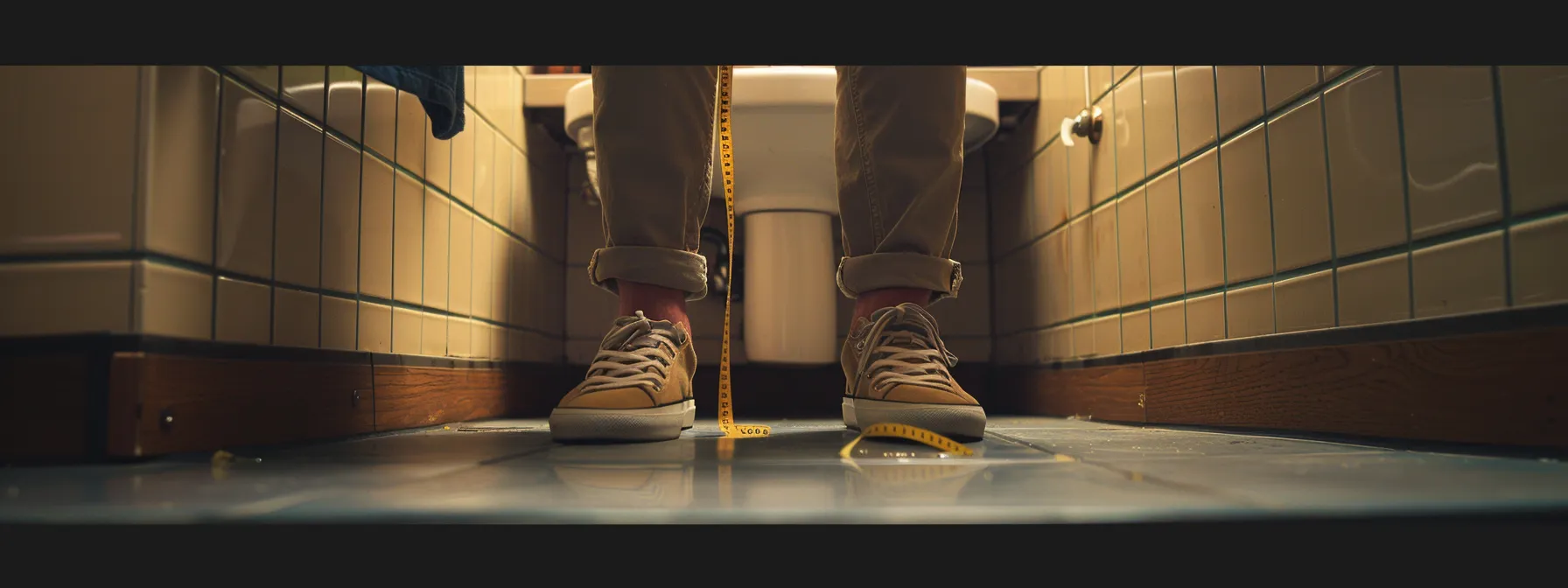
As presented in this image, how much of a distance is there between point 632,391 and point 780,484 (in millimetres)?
324

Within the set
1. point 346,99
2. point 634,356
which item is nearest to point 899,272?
A: point 634,356

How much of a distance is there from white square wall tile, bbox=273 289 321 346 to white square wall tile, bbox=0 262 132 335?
175mm

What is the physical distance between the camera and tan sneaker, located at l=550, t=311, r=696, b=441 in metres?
0.77

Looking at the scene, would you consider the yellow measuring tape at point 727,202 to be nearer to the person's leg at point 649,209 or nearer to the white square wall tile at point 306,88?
the person's leg at point 649,209

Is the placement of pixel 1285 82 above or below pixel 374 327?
above

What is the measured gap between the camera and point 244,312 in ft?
2.63

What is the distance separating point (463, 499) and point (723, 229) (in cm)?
149

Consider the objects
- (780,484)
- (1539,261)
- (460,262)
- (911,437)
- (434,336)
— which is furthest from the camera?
(460,262)

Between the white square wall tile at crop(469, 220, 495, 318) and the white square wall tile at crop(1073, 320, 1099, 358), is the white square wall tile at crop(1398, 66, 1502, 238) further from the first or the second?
the white square wall tile at crop(469, 220, 495, 318)

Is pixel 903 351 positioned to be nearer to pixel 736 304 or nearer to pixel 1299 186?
pixel 1299 186

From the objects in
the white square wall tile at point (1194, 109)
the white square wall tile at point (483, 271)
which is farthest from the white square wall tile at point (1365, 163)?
the white square wall tile at point (483, 271)

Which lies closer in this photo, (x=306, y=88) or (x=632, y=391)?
(x=632, y=391)

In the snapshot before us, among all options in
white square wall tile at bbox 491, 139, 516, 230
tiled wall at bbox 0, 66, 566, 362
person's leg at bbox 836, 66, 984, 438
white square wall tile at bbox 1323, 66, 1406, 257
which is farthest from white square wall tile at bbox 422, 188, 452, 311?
white square wall tile at bbox 1323, 66, 1406, 257

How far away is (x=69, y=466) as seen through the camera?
651 millimetres
